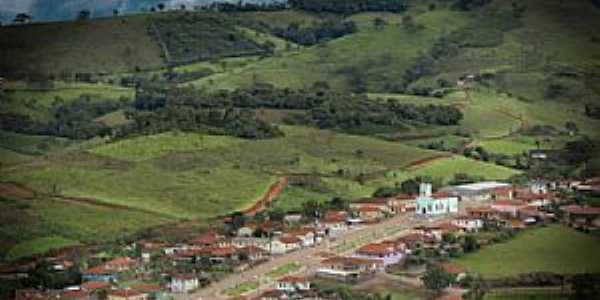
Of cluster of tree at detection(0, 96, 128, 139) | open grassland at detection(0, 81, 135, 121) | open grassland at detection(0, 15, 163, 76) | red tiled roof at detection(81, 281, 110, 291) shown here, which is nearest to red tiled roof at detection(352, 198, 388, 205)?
red tiled roof at detection(81, 281, 110, 291)

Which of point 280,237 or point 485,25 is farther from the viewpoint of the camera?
point 485,25

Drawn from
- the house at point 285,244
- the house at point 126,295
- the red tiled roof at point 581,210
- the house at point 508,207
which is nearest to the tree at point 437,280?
the red tiled roof at point 581,210

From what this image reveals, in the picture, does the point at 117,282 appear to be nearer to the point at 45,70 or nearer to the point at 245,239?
the point at 245,239

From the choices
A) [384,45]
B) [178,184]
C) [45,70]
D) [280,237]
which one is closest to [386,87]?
[384,45]

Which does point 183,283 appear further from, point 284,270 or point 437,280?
point 437,280

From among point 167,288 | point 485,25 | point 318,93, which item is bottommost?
point 167,288

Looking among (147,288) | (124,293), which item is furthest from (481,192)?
(124,293)

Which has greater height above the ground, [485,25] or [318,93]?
[485,25]

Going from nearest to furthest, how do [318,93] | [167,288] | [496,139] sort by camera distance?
[167,288] < [496,139] < [318,93]
